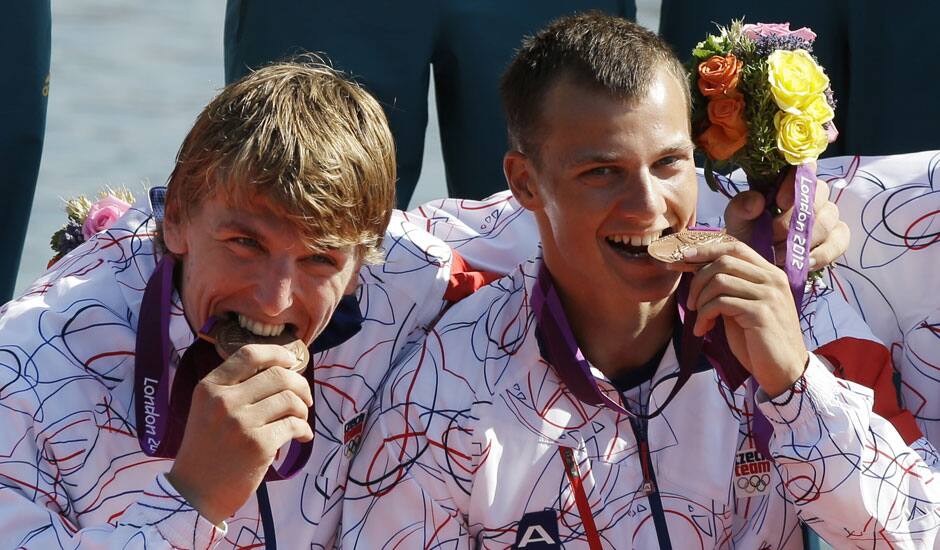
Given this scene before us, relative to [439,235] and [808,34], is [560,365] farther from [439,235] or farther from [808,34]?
[808,34]

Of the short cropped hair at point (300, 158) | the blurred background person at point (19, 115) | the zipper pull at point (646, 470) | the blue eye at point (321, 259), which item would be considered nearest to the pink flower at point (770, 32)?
the short cropped hair at point (300, 158)

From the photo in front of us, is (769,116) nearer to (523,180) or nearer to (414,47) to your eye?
(523,180)

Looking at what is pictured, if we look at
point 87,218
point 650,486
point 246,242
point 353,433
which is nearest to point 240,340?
point 246,242

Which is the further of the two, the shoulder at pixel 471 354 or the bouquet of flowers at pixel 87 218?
the bouquet of flowers at pixel 87 218

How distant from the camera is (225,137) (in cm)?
333

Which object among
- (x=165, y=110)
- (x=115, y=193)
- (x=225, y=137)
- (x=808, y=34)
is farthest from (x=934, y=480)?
(x=165, y=110)

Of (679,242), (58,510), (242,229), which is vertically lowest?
(58,510)

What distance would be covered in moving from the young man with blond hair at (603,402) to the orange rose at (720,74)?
0.07m

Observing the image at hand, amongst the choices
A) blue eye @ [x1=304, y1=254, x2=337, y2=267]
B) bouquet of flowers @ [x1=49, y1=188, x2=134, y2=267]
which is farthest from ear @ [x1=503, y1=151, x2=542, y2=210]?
→ bouquet of flowers @ [x1=49, y1=188, x2=134, y2=267]

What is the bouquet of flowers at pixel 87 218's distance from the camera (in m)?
3.88

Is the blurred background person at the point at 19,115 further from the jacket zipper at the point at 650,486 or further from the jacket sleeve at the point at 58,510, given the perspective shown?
the jacket zipper at the point at 650,486

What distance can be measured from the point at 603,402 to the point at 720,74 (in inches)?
32.1

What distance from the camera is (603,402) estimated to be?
11.2 ft

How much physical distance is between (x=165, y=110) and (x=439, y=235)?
538 cm
